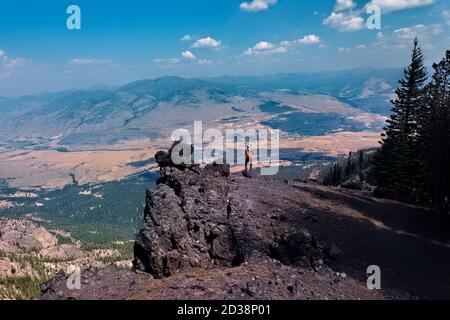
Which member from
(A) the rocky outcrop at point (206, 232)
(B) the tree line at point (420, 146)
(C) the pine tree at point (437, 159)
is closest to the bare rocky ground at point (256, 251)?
(A) the rocky outcrop at point (206, 232)

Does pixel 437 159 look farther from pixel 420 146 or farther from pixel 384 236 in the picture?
pixel 384 236

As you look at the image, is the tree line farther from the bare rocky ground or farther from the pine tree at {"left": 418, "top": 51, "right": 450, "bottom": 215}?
the bare rocky ground

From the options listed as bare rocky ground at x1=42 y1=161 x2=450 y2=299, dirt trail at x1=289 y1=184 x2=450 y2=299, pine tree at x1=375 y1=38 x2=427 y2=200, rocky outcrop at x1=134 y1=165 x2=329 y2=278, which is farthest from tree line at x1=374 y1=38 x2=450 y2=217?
rocky outcrop at x1=134 y1=165 x2=329 y2=278

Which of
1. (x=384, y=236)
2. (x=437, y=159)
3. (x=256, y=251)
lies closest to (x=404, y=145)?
(x=437, y=159)
